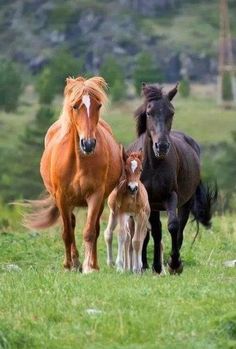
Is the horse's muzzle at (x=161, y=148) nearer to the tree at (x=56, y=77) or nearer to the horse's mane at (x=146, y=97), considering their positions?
Result: the horse's mane at (x=146, y=97)

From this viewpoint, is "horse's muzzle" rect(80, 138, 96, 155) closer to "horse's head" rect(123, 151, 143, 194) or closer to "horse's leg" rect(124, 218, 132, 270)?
"horse's head" rect(123, 151, 143, 194)

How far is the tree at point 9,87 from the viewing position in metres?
107

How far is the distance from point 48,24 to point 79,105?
583 feet

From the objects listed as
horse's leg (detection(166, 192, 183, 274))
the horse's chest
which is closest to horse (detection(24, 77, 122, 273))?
the horse's chest

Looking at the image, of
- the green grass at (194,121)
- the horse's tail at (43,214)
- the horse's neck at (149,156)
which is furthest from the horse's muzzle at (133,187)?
the green grass at (194,121)

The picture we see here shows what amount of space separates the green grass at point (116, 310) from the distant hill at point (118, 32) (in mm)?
150917

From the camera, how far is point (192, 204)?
17.5 metres

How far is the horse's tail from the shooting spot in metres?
16.1

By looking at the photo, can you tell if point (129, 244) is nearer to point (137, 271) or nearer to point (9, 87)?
point (137, 271)

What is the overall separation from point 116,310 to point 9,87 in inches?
3985

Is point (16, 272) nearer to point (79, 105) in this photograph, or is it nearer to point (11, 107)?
point (79, 105)

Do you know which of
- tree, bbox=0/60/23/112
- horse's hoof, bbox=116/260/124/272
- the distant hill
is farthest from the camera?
the distant hill

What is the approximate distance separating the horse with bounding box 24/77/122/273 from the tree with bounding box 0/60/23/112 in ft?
300

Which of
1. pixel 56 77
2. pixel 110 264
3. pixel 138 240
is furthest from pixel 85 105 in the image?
pixel 56 77
